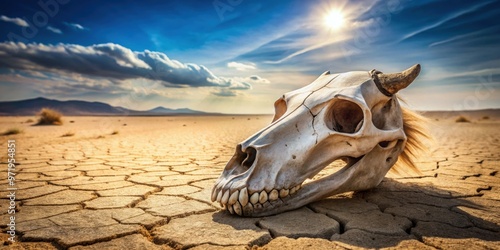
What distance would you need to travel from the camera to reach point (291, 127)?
5.52 feet

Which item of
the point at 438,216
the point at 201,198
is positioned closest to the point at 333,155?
the point at 438,216

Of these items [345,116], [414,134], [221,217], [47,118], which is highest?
[47,118]

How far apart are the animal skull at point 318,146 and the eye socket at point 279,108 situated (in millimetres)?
67

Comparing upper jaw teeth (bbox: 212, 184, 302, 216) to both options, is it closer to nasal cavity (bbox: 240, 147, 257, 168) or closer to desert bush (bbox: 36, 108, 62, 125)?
nasal cavity (bbox: 240, 147, 257, 168)

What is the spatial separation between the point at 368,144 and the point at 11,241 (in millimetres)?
1899

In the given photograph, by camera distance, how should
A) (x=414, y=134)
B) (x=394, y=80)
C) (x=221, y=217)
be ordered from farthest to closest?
(x=414, y=134)
(x=394, y=80)
(x=221, y=217)

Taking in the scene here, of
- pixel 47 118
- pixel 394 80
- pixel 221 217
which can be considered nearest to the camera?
pixel 221 217

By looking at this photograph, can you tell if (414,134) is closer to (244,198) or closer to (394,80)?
(394,80)

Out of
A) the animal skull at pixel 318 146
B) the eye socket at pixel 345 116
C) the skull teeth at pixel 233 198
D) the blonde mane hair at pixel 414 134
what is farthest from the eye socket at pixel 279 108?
the blonde mane hair at pixel 414 134

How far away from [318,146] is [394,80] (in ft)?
2.16

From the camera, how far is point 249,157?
1639 millimetres

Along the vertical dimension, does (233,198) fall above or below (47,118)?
below

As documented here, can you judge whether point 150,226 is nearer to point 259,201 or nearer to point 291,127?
point 259,201

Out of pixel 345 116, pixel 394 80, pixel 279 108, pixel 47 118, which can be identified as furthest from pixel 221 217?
pixel 47 118
